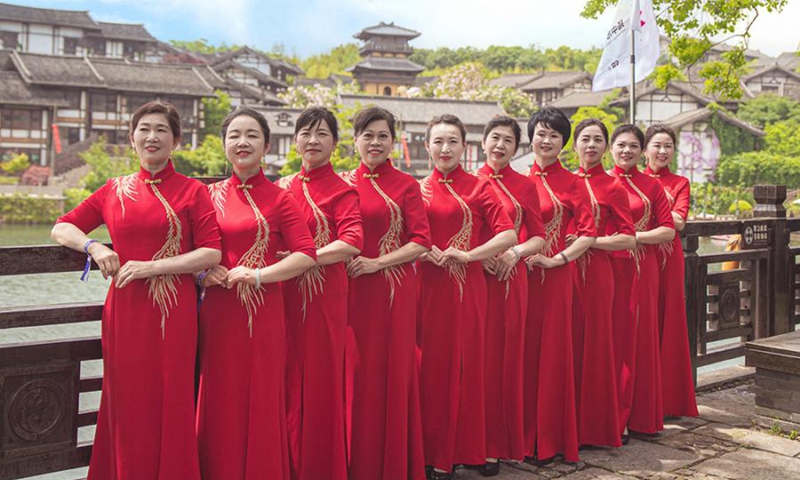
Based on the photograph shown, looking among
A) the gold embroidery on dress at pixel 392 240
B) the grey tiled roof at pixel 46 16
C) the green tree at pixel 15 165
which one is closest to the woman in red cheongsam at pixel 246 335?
the gold embroidery on dress at pixel 392 240

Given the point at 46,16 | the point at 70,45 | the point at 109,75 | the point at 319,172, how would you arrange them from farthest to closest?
1. the point at 70,45
2. the point at 46,16
3. the point at 109,75
4. the point at 319,172

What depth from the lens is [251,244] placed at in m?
2.89

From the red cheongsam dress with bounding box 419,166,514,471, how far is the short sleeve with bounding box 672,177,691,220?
5.45ft

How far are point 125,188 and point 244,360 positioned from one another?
74cm

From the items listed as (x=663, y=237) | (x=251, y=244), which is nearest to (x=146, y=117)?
(x=251, y=244)

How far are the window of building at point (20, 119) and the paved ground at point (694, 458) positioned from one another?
33.9 m

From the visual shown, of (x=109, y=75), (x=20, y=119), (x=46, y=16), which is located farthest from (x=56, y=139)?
(x=46, y=16)

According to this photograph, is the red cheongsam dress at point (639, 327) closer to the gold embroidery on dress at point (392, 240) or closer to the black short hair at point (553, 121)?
the black short hair at point (553, 121)

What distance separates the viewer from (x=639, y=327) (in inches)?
170

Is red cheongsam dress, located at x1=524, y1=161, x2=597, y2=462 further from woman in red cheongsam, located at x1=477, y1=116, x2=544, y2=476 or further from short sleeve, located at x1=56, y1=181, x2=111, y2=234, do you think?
short sleeve, located at x1=56, y1=181, x2=111, y2=234

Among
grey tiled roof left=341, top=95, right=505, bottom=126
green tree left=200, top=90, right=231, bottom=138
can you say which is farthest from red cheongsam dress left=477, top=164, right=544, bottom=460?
grey tiled roof left=341, top=95, right=505, bottom=126

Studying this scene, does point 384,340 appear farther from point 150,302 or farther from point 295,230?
point 150,302

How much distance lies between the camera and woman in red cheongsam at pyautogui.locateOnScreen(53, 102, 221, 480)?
271 cm

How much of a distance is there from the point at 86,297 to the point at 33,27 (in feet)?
121
